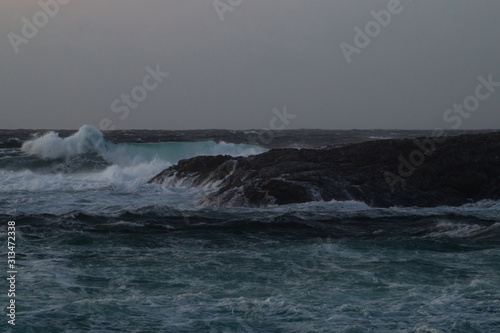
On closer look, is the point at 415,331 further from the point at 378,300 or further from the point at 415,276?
the point at 415,276

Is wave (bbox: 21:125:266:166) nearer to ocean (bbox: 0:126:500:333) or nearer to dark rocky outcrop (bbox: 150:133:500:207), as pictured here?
dark rocky outcrop (bbox: 150:133:500:207)

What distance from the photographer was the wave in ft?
128

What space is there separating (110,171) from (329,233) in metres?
18.8

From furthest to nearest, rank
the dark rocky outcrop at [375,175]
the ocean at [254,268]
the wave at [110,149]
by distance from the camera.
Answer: the wave at [110,149], the dark rocky outcrop at [375,175], the ocean at [254,268]

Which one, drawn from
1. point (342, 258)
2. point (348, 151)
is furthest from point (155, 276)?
point (348, 151)

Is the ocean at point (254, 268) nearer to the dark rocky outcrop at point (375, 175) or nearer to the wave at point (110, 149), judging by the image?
the dark rocky outcrop at point (375, 175)

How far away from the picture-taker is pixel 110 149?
39.3m

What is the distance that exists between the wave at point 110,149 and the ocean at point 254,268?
20694 mm

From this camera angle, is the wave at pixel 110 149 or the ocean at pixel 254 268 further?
the wave at pixel 110 149

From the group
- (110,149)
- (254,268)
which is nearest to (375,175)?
(254,268)

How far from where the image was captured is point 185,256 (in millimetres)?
10719

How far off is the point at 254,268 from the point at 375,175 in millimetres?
9190

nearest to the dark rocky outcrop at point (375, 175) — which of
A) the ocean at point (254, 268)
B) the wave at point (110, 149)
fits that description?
the ocean at point (254, 268)

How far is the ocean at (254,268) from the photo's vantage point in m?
7.15
